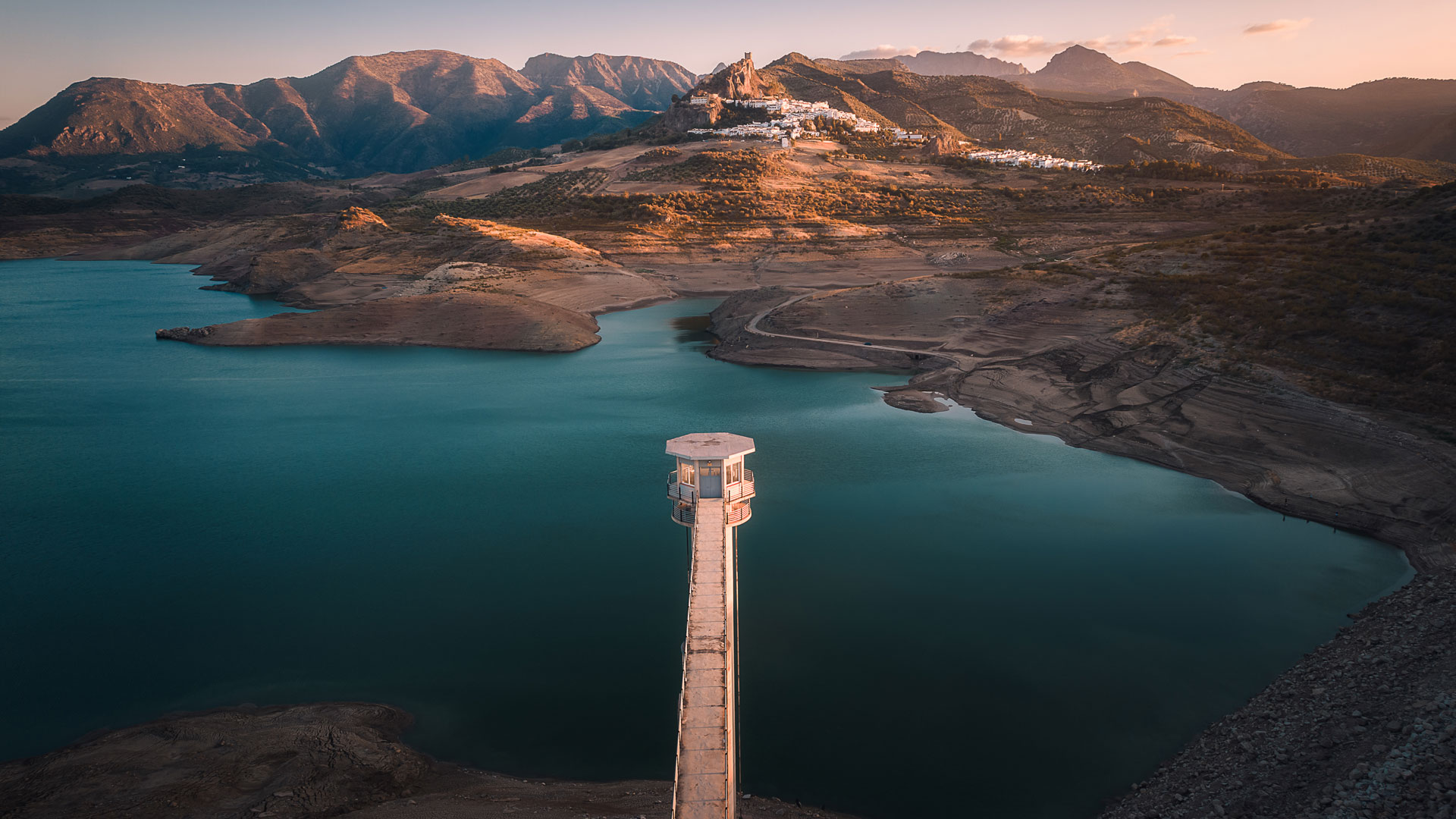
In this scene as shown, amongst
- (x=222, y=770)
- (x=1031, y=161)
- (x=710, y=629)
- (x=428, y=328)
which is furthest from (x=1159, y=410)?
(x=1031, y=161)

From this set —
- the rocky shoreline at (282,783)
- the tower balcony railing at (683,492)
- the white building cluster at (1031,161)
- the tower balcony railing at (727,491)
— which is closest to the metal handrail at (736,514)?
the tower balcony railing at (727,491)

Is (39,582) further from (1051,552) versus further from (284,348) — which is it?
(284,348)

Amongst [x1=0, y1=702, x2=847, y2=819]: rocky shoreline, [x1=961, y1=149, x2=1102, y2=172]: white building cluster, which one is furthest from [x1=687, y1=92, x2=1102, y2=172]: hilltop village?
[x1=0, y1=702, x2=847, y2=819]: rocky shoreline

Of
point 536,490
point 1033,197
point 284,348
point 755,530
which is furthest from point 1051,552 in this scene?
point 1033,197

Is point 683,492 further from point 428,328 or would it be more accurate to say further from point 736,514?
point 428,328

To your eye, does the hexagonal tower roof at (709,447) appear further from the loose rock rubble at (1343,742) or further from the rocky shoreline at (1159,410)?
the rocky shoreline at (1159,410)

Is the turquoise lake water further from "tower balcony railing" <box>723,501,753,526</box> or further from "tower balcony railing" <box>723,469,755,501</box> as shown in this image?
"tower balcony railing" <box>723,469,755,501</box>

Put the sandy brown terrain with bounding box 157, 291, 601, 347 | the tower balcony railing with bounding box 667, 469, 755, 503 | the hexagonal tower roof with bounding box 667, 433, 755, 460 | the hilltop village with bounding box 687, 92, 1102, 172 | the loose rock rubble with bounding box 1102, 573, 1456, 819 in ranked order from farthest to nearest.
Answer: the hilltop village with bounding box 687, 92, 1102, 172
the sandy brown terrain with bounding box 157, 291, 601, 347
the tower balcony railing with bounding box 667, 469, 755, 503
the hexagonal tower roof with bounding box 667, 433, 755, 460
the loose rock rubble with bounding box 1102, 573, 1456, 819
